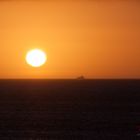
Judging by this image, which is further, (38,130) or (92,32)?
(92,32)

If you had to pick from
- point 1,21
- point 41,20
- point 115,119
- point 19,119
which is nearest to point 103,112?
point 115,119

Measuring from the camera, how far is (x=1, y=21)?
5.93 feet

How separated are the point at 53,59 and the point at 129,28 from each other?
482 millimetres

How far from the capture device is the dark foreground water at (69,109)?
1.43 meters

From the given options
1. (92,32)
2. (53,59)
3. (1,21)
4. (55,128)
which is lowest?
(55,128)

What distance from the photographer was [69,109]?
4.81 ft

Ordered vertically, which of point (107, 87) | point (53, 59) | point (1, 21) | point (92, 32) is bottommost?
point (107, 87)

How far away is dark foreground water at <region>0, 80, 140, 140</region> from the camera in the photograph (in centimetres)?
143

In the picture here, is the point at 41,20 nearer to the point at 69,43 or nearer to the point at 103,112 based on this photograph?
the point at 69,43

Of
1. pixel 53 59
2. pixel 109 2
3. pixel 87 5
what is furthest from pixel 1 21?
pixel 109 2

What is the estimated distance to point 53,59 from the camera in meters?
1.75

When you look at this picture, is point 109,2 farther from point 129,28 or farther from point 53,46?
point 53,46

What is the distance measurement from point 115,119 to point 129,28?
600 millimetres

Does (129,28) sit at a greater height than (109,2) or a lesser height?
lesser
